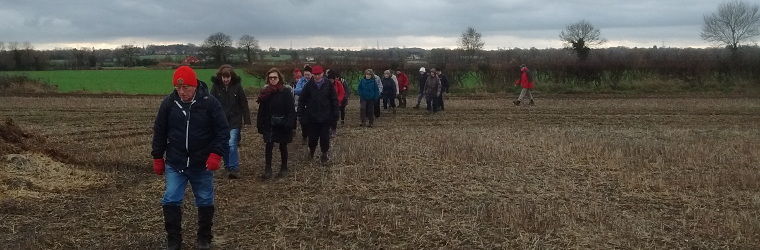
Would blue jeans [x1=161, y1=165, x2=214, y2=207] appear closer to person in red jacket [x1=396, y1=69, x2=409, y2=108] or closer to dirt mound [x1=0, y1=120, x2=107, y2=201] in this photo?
dirt mound [x1=0, y1=120, x2=107, y2=201]

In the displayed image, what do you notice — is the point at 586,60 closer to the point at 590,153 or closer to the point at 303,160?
the point at 590,153

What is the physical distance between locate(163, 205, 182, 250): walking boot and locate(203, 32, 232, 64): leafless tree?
164ft

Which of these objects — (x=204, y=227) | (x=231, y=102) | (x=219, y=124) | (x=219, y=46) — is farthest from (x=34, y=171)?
(x=219, y=46)

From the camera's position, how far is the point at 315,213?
7074mm

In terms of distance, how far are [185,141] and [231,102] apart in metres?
3.51

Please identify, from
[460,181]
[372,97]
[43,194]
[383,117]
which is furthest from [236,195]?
[383,117]

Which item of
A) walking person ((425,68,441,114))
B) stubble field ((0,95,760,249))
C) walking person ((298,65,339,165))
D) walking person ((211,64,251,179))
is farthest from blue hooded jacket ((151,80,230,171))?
walking person ((425,68,441,114))

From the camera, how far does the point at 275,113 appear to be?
898 centimetres

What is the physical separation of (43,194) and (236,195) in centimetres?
228

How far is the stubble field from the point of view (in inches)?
246

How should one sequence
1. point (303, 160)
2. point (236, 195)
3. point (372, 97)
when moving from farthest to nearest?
1. point (372, 97)
2. point (303, 160)
3. point (236, 195)

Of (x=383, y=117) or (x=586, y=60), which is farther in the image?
(x=586, y=60)

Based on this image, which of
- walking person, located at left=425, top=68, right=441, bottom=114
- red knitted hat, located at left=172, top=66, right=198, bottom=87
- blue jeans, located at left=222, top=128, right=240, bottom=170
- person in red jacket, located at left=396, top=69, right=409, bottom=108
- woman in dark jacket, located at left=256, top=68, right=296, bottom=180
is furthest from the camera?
person in red jacket, located at left=396, top=69, right=409, bottom=108

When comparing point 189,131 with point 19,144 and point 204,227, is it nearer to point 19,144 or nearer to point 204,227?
point 204,227
